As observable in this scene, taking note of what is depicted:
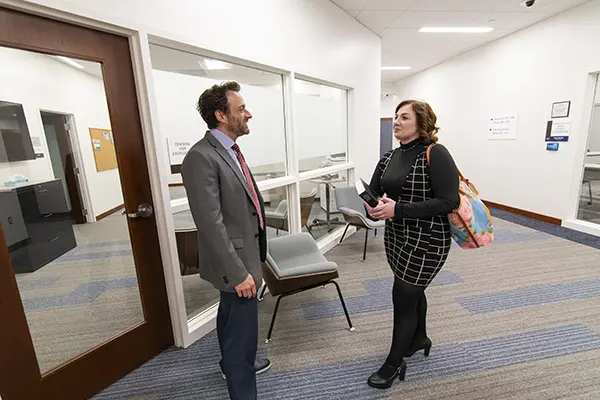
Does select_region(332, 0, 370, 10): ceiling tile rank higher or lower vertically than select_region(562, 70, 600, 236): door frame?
higher

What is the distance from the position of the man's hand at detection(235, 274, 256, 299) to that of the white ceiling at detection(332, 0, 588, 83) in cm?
345

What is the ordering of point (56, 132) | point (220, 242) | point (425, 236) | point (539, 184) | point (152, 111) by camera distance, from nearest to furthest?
point (220, 242) < point (425, 236) < point (56, 132) < point (152, 111) < point (539, 184)

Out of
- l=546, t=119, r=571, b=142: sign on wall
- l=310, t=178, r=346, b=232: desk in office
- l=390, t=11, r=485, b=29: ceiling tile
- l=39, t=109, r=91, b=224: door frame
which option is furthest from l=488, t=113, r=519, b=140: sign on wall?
l=39, t=109, r=91, b=224: door frame

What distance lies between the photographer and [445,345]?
6.46 feet

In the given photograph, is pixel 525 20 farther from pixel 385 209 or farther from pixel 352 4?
pixel 385 209

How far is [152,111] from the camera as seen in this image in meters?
1.72

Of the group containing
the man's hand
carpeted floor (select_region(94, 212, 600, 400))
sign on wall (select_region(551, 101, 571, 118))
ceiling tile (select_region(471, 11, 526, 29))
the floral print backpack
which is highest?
ceiling tile (select_region(471, 11, 526, 29))

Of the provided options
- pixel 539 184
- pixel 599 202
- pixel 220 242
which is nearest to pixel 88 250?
pixel 220 242

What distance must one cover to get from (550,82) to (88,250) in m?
6.06

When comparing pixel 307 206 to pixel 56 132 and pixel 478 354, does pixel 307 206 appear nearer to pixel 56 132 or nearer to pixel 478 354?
pixel 478 354

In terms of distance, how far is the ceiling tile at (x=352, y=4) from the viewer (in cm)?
343

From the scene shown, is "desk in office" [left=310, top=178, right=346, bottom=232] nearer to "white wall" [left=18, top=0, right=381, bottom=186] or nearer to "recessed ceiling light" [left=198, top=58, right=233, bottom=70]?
"white wall" [left=18, top=0, right=381, bottom=186]

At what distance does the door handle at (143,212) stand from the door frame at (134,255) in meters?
0.03

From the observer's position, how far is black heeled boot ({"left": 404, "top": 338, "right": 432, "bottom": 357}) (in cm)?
182
